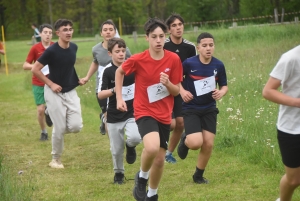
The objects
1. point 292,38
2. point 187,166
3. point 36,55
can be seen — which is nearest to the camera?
point 187,166

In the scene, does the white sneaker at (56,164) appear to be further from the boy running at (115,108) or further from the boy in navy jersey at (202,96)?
the boy in navy jersey at (202,96)

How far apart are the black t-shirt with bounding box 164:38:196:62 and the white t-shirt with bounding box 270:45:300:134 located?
344 centimetres

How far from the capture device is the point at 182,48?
8.91 meters

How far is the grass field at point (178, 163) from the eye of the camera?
7582 millimetres

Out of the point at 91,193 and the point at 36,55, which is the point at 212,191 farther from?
the point at 36,55

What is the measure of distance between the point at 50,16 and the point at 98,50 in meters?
63.9

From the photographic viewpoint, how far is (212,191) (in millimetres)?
7609

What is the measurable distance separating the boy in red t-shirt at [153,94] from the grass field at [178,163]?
65cm

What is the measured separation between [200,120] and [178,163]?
1689 mm

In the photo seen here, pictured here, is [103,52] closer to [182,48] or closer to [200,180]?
[182,48]

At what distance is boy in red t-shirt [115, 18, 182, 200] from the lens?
6.86 metres

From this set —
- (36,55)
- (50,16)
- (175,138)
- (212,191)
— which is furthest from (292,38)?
(50,16)

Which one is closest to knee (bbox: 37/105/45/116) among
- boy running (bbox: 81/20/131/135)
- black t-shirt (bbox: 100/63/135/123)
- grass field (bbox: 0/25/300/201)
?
grass field (bbox: 0/25/300/201)

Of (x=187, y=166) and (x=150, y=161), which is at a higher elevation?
(x=150, y=161)
